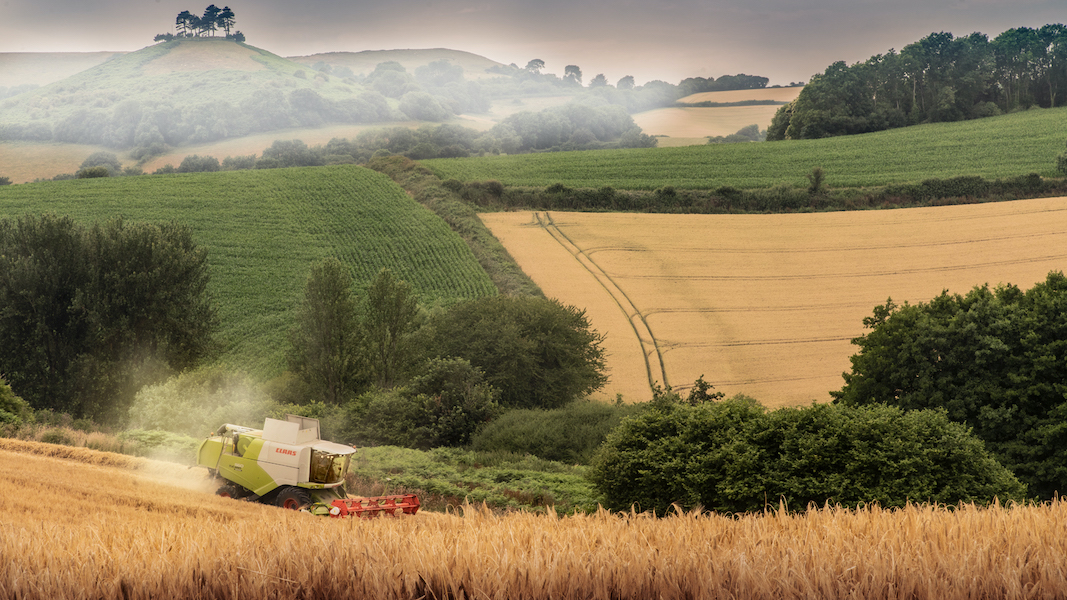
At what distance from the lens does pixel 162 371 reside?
130ft

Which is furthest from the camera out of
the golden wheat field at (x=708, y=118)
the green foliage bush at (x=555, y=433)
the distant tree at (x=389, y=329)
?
the golden wheat field at (x=708, y=118)

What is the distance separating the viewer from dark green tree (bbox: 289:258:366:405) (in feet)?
131

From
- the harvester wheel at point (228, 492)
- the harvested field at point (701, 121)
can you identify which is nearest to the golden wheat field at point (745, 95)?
the harvested field at point (701, 121)

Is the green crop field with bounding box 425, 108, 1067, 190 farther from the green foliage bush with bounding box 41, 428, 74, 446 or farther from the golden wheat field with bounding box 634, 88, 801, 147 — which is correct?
the green foliage bush with bounding box 41, 428, 74, 446

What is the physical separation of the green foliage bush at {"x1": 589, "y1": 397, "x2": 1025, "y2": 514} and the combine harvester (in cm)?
506

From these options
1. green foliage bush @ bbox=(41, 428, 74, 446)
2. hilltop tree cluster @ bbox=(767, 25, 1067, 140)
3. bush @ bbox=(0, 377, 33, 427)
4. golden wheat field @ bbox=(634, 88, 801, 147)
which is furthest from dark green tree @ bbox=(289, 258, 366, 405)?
golden wheat field @ bbox=(634, 88, 801, 147)

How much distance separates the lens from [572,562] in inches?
140

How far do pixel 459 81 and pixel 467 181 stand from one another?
416 feet

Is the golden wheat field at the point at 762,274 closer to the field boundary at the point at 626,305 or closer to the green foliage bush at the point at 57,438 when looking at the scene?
the field boundary at the point at 626,305

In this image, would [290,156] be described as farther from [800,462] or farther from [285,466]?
[800,462]

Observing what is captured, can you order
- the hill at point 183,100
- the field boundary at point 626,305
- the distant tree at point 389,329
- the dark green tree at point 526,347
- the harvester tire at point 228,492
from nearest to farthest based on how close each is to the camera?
1. the harvester tire at point 228,492
2. the dark green tree at point 526,347
3. the field boundary at point 626,305
4. the distant tree at point 389,329
5. the hill at point 183,100

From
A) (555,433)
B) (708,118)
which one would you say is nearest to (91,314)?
(555,433)

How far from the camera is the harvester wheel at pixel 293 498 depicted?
1469 centimetres

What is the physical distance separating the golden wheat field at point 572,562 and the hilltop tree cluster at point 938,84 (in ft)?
321
